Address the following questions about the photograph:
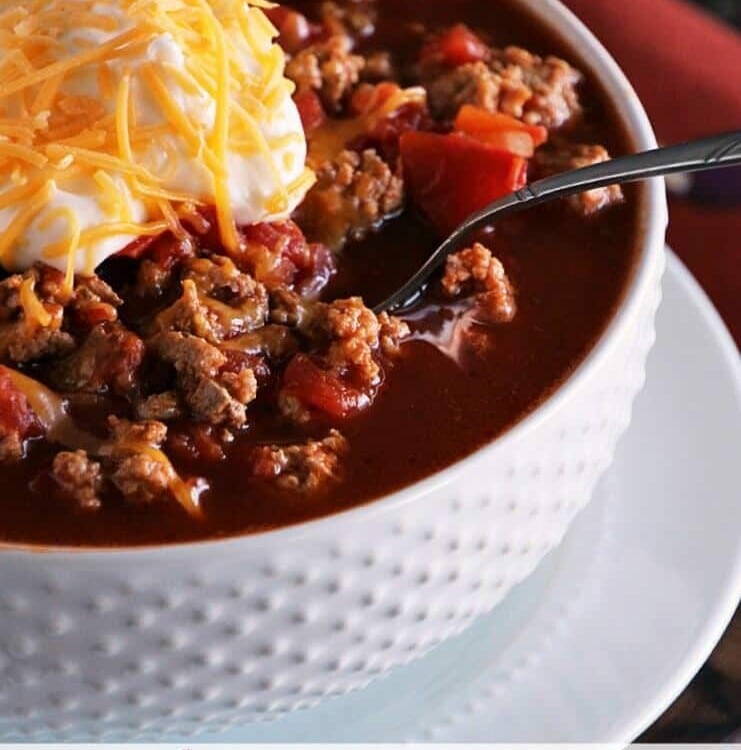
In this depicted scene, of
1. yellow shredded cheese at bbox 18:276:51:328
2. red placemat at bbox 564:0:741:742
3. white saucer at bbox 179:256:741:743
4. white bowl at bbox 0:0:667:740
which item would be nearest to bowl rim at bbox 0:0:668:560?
white bowl at bbox 0:0:667:740

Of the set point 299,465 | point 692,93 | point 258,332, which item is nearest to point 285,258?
point 258,332

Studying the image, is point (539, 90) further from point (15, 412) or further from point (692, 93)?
point (692, 93)

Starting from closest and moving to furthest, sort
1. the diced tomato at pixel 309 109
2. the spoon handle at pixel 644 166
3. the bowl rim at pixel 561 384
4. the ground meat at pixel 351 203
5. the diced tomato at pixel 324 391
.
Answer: the bowl rim at pixel 561 384, the diced tomato at pixel 324 391, the spoon handle at pixel 644 166, the ground meat at pixel 351 203, the diced tomato at pixel 309 109

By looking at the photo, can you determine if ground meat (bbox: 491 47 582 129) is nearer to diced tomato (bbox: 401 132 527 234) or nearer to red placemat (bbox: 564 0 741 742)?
diced tomato (bbox: 401 132 527 234)

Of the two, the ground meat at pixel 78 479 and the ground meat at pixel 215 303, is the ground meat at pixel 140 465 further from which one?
the ground meat at pixel 215 303

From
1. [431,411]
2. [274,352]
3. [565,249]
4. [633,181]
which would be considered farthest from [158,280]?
[633,181]

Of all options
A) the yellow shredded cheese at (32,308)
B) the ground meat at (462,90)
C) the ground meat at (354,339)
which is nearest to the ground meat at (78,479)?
the yellow shredded cheese at (32,308)
